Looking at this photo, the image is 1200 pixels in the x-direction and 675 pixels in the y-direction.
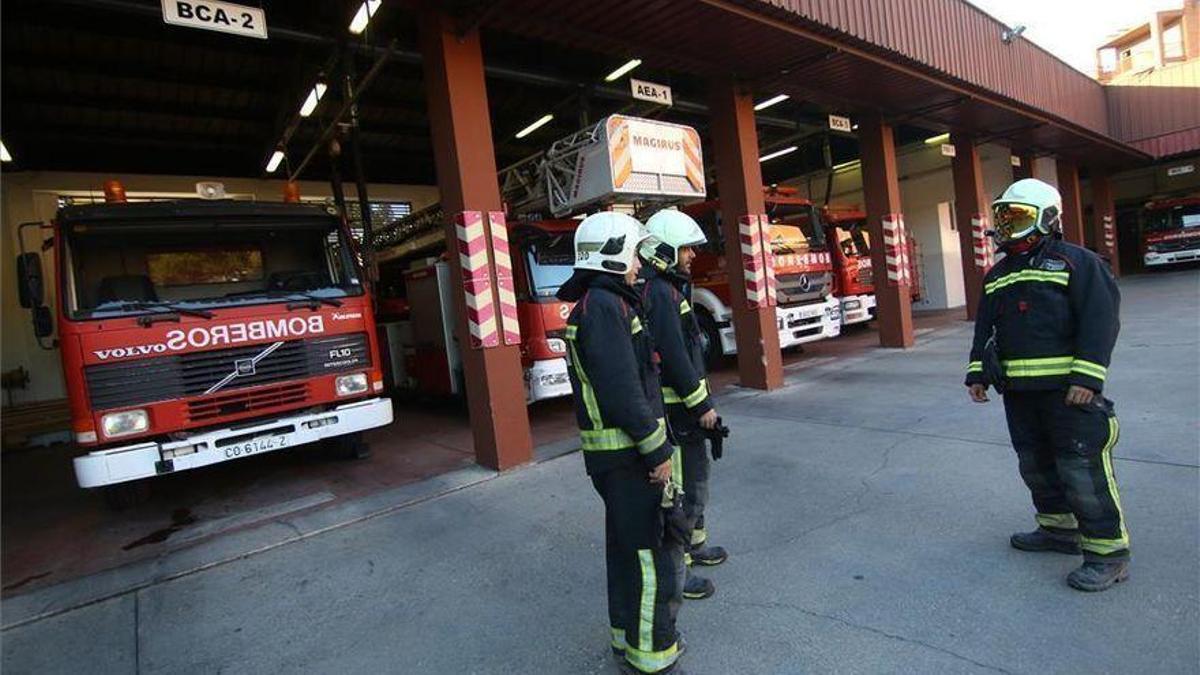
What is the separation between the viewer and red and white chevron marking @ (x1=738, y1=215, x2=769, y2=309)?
8281mm

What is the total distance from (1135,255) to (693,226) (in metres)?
33.5

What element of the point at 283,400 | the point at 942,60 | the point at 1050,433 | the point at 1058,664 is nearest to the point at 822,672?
the point at 1058,664

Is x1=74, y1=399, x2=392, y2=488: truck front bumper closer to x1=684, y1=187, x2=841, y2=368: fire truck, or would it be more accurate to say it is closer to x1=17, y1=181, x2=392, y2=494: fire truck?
x1=17, y1=181, x2=392, y2=494: fire truck

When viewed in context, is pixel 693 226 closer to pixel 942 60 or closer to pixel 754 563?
pixel 754 563

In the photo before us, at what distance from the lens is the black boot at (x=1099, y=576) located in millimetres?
2846

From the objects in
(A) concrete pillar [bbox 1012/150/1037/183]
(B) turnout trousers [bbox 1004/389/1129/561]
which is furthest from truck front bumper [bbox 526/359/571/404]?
(A) concrete pillar [bbox 1012/150/1037/183]

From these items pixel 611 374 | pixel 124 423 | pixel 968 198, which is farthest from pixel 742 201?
pixel 968 198

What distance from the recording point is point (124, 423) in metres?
4.82

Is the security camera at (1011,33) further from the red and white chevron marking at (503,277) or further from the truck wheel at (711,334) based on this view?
the red and white chevron marking at (503,277)

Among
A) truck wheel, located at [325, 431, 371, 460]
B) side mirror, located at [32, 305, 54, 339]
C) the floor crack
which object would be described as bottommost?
the floor crack

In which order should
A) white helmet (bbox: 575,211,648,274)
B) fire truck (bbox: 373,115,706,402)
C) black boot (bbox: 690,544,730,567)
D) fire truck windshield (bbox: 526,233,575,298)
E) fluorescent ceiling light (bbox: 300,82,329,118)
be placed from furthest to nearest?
1. fluorescent ceiling light (bbox: 300,82,329,118)
2. fire truck windshield (bbox: 526,233,575,298)
3. fire truck (bbox: 373,115,706,402)
4. black boot (bbox: 690,544,730,567)
5. white helmet (bbox: 575,211,648,274)

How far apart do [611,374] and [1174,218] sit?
26.8 m

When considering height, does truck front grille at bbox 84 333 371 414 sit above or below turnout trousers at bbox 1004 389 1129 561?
above

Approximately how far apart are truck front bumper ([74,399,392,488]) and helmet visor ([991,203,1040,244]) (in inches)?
195
